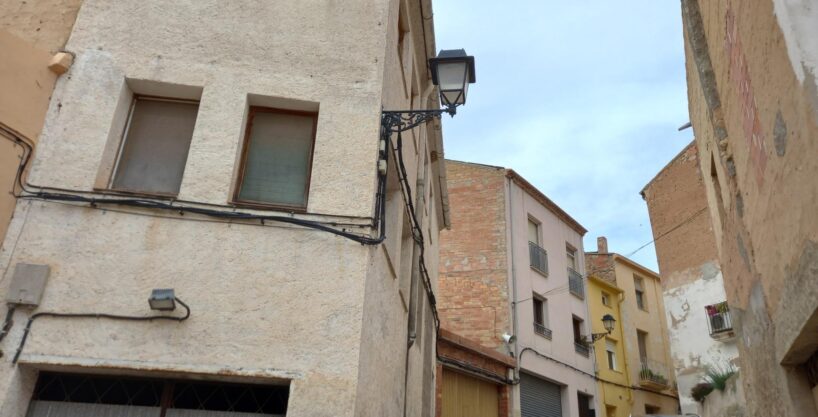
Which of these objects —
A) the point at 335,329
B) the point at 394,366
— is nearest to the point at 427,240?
the point at 394,366

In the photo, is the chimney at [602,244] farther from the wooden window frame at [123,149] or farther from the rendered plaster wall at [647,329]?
the wooden window frame at [123,149]

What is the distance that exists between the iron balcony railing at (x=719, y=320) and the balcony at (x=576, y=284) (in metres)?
5.58

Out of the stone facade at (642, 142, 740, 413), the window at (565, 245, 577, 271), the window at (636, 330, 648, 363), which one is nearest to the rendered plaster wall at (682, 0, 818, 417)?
the stone facade at (642, 142, 740, 413)

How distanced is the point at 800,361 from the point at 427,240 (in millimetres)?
7376

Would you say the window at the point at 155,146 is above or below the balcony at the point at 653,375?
below

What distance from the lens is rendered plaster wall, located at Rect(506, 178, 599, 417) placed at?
18094mm

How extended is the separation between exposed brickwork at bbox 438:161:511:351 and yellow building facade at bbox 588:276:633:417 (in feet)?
19.1

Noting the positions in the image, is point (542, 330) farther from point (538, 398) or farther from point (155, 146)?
point (155, 146)

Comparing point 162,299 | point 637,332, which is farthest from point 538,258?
point 162,299

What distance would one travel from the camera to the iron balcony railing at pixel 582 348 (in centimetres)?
2062

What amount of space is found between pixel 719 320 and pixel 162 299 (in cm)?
1503

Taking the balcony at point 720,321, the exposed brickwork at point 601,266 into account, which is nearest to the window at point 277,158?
the balcony at point 720,321

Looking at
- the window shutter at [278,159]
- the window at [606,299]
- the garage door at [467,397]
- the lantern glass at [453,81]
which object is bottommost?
the garage door at [467,397]

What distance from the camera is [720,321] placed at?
1602 centimetres
